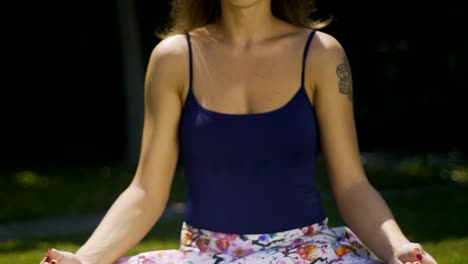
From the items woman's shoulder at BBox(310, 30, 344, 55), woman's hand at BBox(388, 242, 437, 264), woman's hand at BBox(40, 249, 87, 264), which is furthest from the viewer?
woman's shoulder at BBox(310, 30, 344, 55)

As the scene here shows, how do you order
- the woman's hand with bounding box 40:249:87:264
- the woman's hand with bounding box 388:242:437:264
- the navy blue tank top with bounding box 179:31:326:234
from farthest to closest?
the navy blue tank top with bounding box 179:31:326:234 < the woman's hand with bounding box 40:249:87:264 < the woman's hand with bounding box 388:242:437:264

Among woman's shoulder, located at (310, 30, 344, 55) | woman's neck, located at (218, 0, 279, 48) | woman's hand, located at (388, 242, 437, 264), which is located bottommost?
woman's hand, located at (388, 242, 437, 264)

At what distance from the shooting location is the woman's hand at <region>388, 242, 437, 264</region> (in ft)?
8.80

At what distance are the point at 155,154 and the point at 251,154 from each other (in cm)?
32

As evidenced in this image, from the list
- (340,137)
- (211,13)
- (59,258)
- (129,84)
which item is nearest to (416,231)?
(211,13)

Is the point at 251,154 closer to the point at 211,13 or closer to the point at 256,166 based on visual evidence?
the point at 256,166

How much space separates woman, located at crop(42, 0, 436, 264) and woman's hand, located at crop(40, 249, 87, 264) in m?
0.03

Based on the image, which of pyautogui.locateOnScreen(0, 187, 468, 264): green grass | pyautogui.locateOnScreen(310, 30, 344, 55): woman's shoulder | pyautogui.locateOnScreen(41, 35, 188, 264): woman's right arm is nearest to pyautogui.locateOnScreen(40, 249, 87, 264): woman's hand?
pyautogui.locateOnScreen(41, 35, 188, 264): woman's right arm

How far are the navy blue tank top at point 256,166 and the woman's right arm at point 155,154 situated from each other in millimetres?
100

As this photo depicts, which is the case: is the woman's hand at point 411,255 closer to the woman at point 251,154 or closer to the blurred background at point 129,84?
the woman at point 251,154

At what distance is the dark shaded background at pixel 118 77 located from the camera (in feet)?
43.3

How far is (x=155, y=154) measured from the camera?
10.3ft

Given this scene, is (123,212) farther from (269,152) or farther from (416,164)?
(416,164)

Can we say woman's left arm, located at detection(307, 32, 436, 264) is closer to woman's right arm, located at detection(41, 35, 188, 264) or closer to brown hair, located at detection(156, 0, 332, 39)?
brown hair, located at detection(156, 0, 332, 39)
